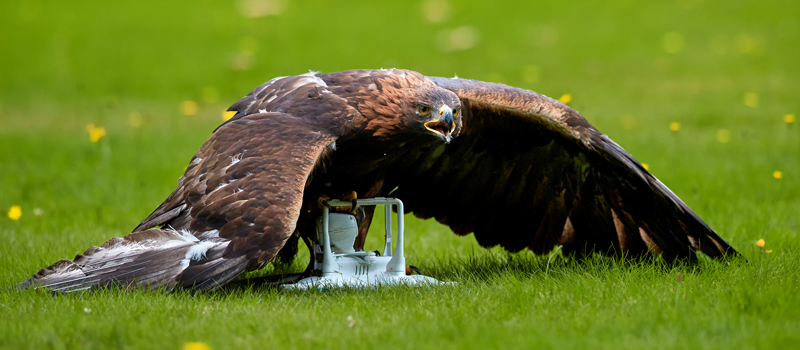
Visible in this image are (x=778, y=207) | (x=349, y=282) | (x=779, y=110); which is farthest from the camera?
(x=779, y=110)

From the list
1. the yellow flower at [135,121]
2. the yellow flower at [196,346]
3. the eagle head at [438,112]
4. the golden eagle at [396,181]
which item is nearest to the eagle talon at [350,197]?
the golden eagle at [396,181]

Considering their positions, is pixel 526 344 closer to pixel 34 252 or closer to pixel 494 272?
pixel 494 272

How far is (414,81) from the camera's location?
204 inches

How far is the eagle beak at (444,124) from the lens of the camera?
4922 mm

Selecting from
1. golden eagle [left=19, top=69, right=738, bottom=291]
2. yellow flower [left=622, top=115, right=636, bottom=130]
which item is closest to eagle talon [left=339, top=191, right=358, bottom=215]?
golden eagle [left=19, top=69, right=738, bottom=291]

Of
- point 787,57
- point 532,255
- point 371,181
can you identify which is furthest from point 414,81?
point 787,57

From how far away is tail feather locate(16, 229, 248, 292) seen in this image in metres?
4.18

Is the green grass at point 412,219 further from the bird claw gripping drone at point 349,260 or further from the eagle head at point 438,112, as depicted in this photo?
the eagle head at point 438,112

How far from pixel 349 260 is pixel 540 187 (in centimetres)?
151

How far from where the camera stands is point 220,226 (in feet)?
14.2

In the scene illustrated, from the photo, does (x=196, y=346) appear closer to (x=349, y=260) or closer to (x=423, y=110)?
(x=349, y=260)

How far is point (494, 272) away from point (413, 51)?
11.9m

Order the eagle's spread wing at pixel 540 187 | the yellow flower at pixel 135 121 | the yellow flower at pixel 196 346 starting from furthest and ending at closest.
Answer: the yellow flower at pixel 135 121 → the eagle's spread wing at pixel 540 187 → the yellow flower at pixel 196 346

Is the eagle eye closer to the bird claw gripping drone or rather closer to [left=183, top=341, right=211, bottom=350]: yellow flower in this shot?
the bird claw gripping drone
